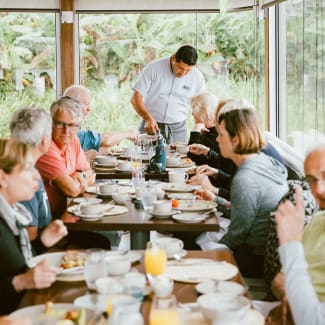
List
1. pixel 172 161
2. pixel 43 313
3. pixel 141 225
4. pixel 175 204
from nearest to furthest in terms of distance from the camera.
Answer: pixel 43 313
pixel 141 225
pixel 175 204
pixel 172 161

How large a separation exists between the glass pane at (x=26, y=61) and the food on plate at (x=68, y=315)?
19.5ft

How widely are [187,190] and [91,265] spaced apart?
1817mm

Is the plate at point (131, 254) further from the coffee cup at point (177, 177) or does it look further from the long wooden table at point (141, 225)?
the coffee cup at point (177, 177)

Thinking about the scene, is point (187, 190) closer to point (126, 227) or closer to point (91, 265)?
point (126, 227)

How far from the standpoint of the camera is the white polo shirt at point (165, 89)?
269 inches

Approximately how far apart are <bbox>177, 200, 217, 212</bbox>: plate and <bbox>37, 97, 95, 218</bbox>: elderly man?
2.09ft

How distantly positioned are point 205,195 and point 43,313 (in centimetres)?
194

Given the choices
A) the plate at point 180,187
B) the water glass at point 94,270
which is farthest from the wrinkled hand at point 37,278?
the plate at point 180,187

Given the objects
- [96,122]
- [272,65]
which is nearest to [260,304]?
[272,65]

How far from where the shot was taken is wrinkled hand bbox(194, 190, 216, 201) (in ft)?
12.1

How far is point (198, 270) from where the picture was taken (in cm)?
228

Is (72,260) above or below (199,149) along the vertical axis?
below

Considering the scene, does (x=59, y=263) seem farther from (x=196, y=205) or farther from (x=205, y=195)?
(x=205, y=195)

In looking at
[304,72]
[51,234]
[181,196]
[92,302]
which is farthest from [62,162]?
[304,72]
